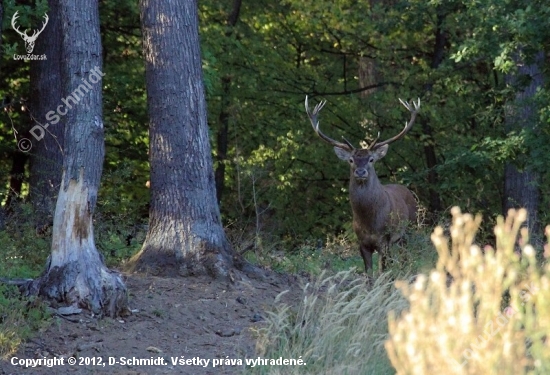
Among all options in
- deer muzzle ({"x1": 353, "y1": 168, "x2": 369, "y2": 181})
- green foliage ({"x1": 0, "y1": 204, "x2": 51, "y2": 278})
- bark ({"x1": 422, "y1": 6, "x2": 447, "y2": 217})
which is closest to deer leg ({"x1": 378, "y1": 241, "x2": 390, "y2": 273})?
deer muzzle ({"x1": 353, "y1": 168, "x2": 369, "y2": 181})

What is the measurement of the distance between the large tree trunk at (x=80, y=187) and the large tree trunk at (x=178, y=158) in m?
1.15

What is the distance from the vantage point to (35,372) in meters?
7.70

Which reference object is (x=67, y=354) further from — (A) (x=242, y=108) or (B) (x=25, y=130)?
(A) (x=242, y=108)

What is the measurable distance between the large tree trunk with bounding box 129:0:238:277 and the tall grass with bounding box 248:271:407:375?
1.72 meters

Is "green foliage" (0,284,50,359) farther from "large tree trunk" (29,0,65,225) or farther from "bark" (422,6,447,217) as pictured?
"bark" (422,6,447,217)

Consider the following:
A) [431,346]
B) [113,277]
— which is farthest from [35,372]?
[431,346]

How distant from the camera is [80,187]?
8969 mm

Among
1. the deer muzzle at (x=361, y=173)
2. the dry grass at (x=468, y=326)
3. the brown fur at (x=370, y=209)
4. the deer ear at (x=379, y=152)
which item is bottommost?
the dry grass at (x=468, y=326)

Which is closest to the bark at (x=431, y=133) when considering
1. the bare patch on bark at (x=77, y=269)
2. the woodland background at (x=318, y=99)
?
the woodland background at (x=318, y=99)

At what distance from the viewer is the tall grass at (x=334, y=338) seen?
7.84 meters

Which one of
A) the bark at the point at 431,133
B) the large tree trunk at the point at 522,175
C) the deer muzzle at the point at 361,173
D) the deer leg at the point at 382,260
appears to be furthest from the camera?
the bark at the point at 431,133

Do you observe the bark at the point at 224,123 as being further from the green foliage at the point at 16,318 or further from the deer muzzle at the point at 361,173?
the green foliage at the point at 16,318

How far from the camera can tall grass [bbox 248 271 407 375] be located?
784 centimetres

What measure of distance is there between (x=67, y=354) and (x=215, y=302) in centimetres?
189
